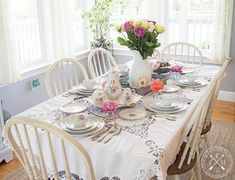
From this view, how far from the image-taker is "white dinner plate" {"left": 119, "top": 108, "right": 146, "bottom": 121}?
1.75 metres

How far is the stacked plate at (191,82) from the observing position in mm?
2285

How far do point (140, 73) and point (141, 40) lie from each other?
0.86ft

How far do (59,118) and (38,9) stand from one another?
7.00 ft

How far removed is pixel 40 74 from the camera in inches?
137

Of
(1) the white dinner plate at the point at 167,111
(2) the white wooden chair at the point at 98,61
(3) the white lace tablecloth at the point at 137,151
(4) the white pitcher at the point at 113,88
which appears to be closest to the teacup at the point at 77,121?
(3) the white lace tablecloth at the point at 137,151

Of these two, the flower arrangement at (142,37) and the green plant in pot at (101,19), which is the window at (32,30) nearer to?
the green plant in pot at (101,19)

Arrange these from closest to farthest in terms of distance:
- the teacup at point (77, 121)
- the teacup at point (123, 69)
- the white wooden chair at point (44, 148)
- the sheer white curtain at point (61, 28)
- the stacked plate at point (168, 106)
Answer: the white wooden chair at point (44, 148)
the teacup at point (77, 121)
the stacked plate at point (168, 106)
the teacup at point (123, 69)
the sheer white curtain at point (61, 28)

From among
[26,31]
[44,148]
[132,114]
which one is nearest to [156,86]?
[132,114]

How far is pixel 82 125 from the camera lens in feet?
5.29

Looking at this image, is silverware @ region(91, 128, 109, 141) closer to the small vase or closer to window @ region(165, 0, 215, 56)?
the small vase

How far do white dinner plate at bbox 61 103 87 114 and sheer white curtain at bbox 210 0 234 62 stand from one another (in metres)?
2.44

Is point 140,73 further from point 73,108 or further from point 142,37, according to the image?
point 73,108

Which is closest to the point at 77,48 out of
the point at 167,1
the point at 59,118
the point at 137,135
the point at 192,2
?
the point at 167,1

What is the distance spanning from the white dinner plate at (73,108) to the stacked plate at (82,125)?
14cm
